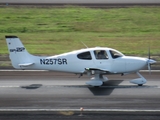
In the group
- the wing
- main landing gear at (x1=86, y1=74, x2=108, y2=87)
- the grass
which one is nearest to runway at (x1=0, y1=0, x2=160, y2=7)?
the grass

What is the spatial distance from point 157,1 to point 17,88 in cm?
2967

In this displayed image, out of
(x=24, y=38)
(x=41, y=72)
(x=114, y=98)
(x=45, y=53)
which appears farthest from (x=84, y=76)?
(x=24, y=38)

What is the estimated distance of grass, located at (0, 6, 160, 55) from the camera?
34219mm

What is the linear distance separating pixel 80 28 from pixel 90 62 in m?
18.4

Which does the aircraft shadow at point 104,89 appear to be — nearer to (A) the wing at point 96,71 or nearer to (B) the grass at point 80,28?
(A) the wing at point 96,71

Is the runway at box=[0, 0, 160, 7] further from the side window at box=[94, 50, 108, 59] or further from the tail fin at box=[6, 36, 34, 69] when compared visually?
the tail fin at box=[6, 36, 34, 69]

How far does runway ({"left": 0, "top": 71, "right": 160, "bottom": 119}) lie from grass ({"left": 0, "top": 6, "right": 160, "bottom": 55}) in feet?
26.4

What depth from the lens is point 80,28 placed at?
4012 cm

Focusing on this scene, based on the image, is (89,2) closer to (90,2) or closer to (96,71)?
(90,2)

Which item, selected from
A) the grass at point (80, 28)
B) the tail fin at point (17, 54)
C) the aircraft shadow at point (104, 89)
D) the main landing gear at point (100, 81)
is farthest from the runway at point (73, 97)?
the grass at point (80, 28)

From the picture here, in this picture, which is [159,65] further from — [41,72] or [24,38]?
[24,38]

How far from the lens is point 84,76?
24547 millimetres

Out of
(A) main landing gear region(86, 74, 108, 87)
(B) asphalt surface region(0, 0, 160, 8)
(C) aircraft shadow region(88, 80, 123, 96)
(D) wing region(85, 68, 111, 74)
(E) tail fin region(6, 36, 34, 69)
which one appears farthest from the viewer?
(B) asphalt surface region(0, 0, 160, 8)

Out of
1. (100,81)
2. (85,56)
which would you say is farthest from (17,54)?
(100,81)
